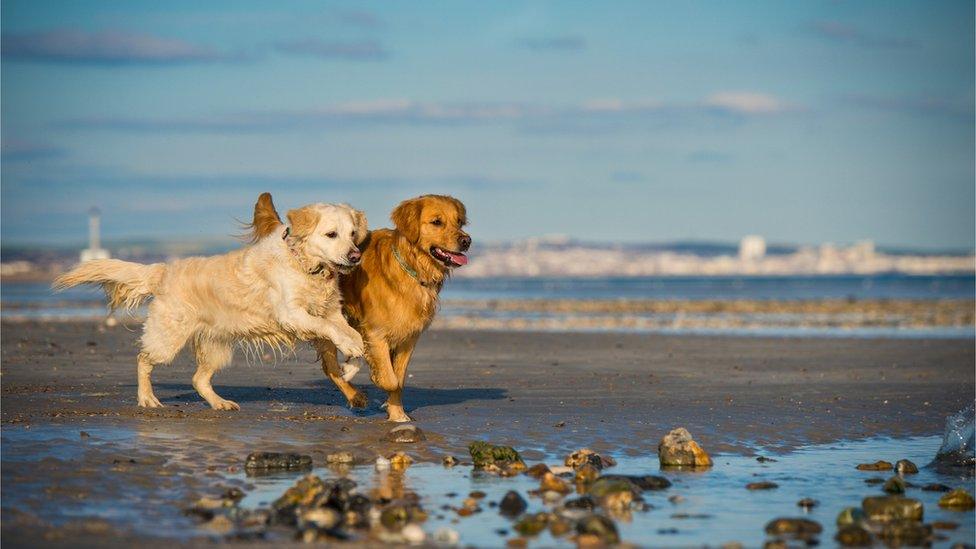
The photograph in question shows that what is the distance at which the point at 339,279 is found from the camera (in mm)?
9508

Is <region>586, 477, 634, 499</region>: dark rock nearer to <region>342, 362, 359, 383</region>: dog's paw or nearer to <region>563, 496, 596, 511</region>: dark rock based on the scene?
<region>563, 496, 596, 511</region>: dark rock

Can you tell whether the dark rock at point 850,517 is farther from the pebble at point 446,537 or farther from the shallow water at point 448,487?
the pebble at point 446,537

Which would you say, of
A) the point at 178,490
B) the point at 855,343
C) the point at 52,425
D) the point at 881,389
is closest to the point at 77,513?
the point at 178,490

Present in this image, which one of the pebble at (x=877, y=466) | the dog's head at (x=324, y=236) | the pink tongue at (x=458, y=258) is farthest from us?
the pink tongue at (x=458, y=258)

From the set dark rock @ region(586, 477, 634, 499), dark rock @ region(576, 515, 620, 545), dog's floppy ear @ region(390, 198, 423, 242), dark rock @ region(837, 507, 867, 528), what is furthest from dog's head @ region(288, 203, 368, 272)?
dark rock @ region(837, 507, 867, 528)

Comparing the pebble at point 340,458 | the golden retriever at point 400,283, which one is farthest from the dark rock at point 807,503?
the golden retriever at point 400,283

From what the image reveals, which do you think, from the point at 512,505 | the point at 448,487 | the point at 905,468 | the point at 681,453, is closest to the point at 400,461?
the point at 448,487

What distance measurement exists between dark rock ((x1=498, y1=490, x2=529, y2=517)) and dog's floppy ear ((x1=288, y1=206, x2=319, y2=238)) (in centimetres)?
340

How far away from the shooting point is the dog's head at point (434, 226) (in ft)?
30.3

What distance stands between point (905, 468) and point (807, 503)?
1.51 metres

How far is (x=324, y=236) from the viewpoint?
8.74 meters

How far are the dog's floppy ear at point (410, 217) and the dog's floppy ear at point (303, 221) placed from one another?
30.7 inches

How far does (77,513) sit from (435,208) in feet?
14.0

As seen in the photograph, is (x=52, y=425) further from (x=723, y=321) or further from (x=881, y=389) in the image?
(x=723, y=321)
